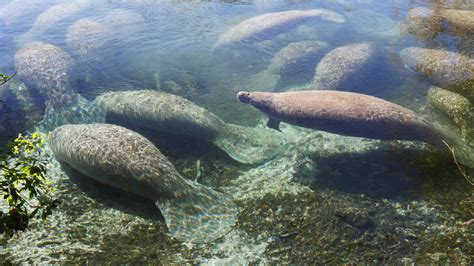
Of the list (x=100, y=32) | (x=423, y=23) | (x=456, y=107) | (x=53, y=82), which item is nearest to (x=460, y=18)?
(x=423, y=23)

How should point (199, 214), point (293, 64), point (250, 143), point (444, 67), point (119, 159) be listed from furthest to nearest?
point (293, 64), point (444, 67), point (250, 143), point (119, 159), point (199, 214)

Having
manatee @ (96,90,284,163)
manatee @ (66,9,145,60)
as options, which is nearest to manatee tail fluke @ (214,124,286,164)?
manatee @ (96,90,284,163)

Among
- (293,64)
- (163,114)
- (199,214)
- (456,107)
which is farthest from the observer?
(293,64)

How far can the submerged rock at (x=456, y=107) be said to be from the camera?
5577 mm

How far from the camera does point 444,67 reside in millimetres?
7328

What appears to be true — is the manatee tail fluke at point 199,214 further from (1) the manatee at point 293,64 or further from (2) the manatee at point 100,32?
(2) the manatee at point 100,32

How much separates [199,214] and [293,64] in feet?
17.9

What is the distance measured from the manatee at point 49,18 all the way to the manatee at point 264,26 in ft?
19.5

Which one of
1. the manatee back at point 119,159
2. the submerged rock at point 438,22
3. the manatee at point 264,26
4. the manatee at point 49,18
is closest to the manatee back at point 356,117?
the manatee back at point 119,159

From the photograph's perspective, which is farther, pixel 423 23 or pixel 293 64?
pixel 423 23

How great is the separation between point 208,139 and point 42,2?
39.6 ft

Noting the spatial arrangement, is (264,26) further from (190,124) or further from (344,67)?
(190,124)

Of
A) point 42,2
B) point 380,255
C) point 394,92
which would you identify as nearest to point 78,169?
point 380,255

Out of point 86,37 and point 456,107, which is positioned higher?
point 86,37
